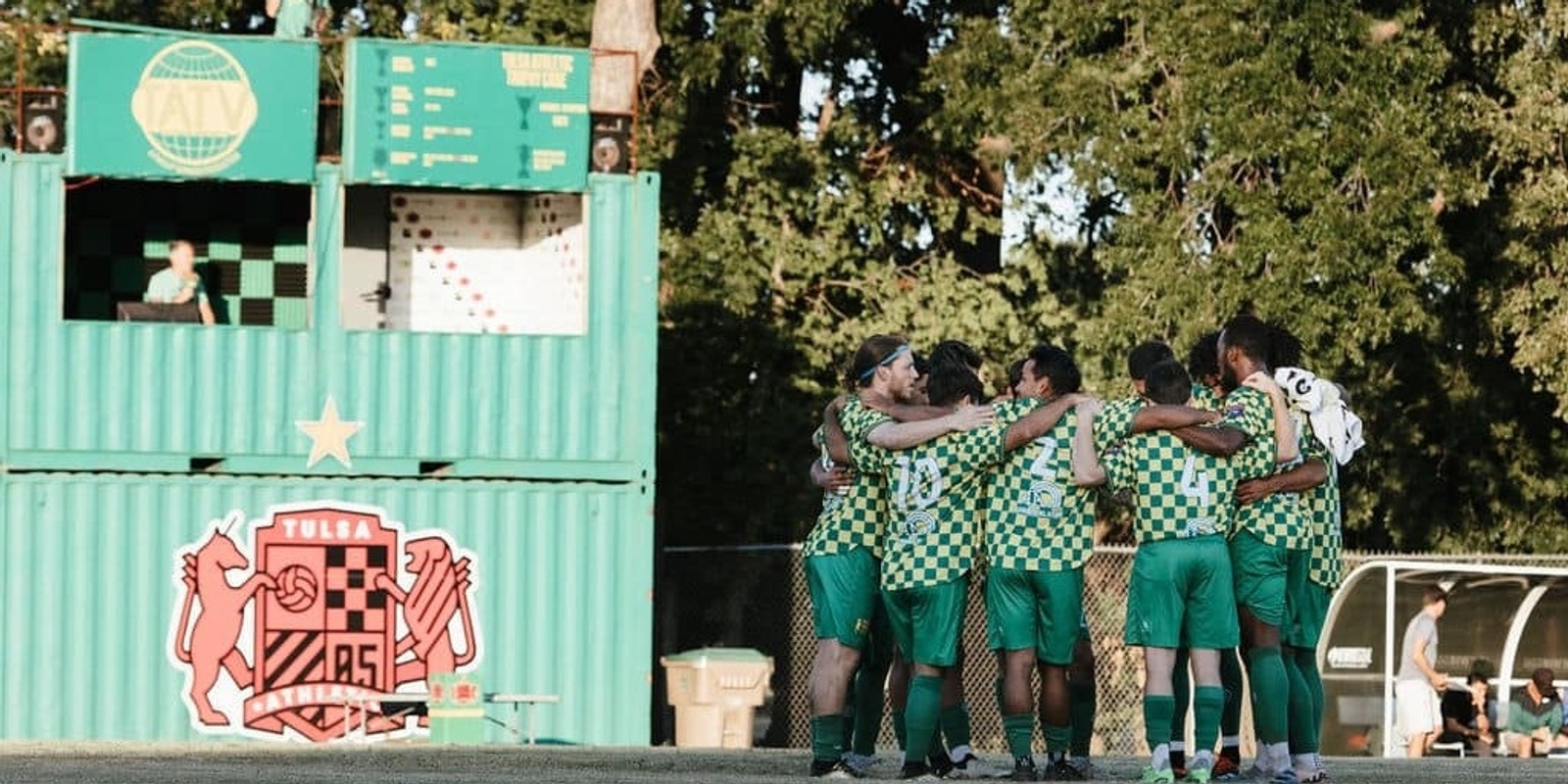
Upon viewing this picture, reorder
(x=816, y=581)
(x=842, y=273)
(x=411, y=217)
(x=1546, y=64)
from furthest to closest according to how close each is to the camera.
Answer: (x=842, y=273) < (x=1546, y=64) < (x=411, y=217) < (x=816, y=581)

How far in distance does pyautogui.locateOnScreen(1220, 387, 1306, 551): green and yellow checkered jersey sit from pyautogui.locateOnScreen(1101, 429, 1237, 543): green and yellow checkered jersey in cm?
15

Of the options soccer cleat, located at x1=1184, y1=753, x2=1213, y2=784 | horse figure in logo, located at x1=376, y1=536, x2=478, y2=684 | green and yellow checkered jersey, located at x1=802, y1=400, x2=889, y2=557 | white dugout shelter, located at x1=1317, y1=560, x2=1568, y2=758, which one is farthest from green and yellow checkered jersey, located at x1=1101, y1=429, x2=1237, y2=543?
horse figure in logo, located at x1=376, y1=536, x2=478, y2=684

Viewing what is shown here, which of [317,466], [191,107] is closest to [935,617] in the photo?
[317,466]

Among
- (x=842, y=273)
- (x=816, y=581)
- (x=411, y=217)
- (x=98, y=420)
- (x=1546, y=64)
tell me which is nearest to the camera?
(x=816, y=581)

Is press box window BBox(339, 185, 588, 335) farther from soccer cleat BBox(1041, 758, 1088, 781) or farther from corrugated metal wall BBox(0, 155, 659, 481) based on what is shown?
soccer cleat BBox(1041, 758, 1088, 781)

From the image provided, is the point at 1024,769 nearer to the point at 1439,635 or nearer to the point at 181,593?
the point at 181,593

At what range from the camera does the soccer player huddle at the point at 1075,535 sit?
41.2 ft

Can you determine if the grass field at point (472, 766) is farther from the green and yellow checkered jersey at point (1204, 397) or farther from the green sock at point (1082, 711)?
the green and yellow checkered jersey at point (1204, 397)

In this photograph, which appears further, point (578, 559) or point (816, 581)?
point (578, 559)

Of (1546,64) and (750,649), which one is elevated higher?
(1546,64)

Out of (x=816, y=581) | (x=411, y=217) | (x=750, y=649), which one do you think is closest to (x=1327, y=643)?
(x=750, y=649)

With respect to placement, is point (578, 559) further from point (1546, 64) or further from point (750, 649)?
point (1546, 64)

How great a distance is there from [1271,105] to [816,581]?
15.5 metres

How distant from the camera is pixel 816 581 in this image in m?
13.3
